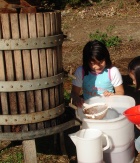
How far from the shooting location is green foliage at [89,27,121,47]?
29.9ft

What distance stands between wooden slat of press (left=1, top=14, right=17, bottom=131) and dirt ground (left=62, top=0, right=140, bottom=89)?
3292mm

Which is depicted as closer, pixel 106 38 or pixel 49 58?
pixel 49 58

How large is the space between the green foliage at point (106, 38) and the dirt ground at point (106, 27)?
148 millimetres

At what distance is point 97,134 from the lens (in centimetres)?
359

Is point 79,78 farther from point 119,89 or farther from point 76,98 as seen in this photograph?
point 119,89

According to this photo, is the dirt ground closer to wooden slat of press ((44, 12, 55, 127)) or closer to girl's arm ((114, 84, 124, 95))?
girl's arm ((114, 84, 124, 95))

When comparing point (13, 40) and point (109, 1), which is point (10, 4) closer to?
point (13, 40)

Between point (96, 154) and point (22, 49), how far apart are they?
1.32 metres

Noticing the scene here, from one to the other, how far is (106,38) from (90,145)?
6.50 m

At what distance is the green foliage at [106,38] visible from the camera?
911 cm

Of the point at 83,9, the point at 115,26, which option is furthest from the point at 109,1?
the point at 115,26

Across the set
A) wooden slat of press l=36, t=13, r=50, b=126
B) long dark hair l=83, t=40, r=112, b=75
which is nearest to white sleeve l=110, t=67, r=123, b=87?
long dark hair l=83, t=40, r=112, b=75

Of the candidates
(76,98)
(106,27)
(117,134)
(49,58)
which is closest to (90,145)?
(117,134)

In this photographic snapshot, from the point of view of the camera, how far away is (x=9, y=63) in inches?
125
